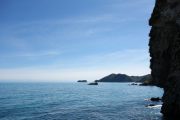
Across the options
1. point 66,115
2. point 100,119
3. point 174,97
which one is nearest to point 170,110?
point 174,97

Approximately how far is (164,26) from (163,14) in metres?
2.61

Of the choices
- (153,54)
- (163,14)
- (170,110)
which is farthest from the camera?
(153,54)

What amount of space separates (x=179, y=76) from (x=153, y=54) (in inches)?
630

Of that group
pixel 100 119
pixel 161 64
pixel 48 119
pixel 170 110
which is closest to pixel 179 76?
pixel 170 110

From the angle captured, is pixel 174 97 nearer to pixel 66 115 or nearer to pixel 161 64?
pixel 161 64

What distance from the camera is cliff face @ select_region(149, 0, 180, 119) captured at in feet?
175

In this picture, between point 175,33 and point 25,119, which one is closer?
point 175,33

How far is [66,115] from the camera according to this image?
6731 centimetres

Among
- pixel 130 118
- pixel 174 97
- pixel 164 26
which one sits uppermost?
pixel 164 26

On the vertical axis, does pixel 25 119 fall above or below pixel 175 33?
below

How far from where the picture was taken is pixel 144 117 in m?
61.8

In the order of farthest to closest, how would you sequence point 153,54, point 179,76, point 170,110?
point 153,54
point 170,110
point 179,76

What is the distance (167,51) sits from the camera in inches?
2395

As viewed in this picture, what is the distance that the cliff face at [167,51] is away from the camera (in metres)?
53.4
